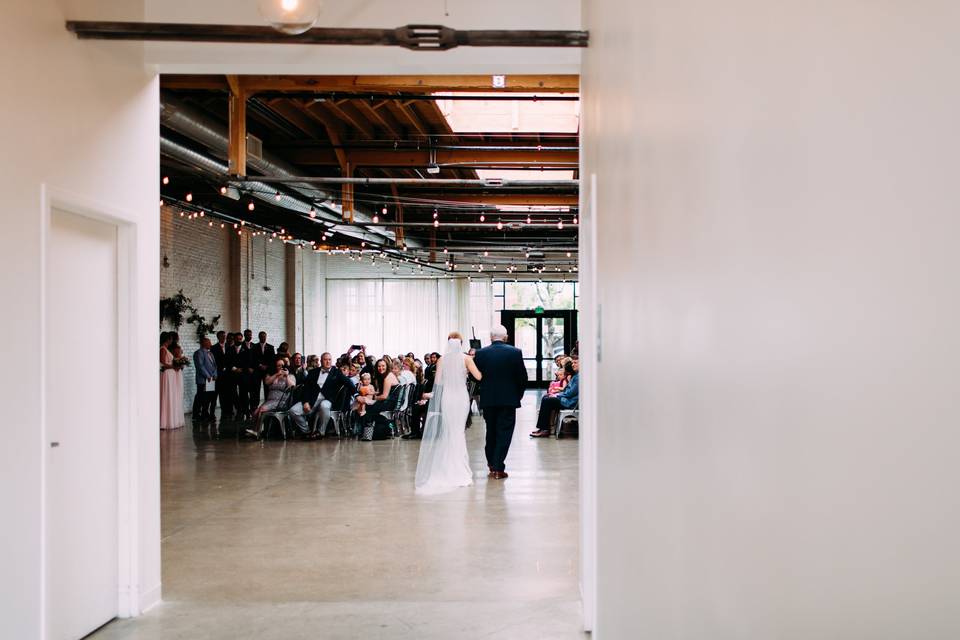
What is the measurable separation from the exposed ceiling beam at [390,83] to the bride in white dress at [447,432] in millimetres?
2762

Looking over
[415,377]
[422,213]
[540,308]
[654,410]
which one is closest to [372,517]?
[654,410]

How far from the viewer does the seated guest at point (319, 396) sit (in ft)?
43.9

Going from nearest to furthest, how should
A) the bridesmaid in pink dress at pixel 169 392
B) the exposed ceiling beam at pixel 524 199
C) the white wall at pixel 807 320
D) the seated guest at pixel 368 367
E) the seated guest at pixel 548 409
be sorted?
the white wall at pixel 807 320 → the seated guest at pixel 548 409 → the bridesmaid in pink dress at pixel 169 392 → the seated guest at pixel 368 367 → the exposed ceiling beam at pixel 524 199

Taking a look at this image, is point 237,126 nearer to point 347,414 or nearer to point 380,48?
point 380,48

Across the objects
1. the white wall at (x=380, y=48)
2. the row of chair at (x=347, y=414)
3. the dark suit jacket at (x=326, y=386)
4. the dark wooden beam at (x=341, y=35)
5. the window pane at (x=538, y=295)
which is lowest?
the row of chair at (x=347, y=414)

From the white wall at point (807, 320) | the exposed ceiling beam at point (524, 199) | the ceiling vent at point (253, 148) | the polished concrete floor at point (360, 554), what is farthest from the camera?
the exposed ceiling beam at point (524, 199)

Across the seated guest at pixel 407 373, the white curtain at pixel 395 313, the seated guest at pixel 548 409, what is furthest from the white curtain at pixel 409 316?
the seated guest at pixel 548 409

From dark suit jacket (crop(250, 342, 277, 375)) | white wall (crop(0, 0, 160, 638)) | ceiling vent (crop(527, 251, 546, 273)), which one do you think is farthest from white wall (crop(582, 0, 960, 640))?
ceiling vent (crop(527, 251, 546, 273))

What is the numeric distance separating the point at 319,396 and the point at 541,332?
50.3ft

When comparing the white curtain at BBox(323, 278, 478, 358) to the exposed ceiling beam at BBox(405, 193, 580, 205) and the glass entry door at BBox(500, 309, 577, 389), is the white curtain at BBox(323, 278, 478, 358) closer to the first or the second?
the glass entry door at BBox(500, 309, 577, 389)

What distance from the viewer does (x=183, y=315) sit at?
56.5ft

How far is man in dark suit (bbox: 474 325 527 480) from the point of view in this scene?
9.34 meters

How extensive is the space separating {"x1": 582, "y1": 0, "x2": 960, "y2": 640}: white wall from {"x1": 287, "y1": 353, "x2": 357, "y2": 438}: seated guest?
1178 centimetres

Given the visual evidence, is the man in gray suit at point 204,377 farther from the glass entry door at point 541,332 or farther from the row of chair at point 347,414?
the glass entry door at point 541,332
